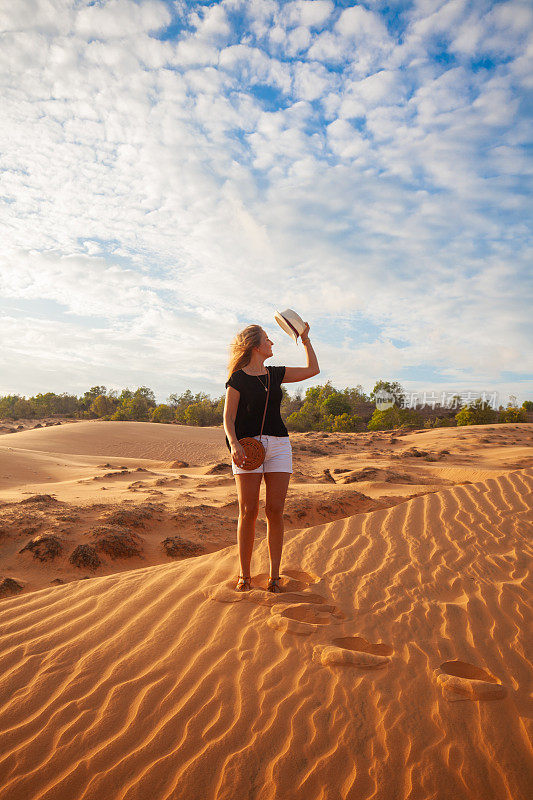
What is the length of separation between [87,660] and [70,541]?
292 centimetres

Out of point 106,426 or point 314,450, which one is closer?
point 314,450

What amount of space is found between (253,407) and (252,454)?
378 mm

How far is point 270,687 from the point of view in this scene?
8.06 ft

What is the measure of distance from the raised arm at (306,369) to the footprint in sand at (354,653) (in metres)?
1.96

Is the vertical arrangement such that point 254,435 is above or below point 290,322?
below

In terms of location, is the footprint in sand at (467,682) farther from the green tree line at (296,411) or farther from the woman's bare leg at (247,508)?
the green tree line at (296,411)

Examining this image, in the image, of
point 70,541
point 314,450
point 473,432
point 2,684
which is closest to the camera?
point 2,684

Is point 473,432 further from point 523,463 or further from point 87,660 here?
point 87,660

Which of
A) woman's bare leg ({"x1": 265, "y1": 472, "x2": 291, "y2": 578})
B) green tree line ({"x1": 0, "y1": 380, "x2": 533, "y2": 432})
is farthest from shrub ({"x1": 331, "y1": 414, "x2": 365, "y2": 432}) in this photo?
woman's bare leg ({"x1": 265, "y1": 472, "x2": 291, "y2": 578})

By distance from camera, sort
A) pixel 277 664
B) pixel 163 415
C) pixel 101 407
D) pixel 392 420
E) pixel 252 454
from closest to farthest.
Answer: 1. pixel 277 664
2. pixel 252 454
3. pixel 392 420
4. pixel 163 415
5. pixel 101 407

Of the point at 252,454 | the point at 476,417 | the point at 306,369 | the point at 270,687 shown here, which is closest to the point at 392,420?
the point at 476,417

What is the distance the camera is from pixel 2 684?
246 cm

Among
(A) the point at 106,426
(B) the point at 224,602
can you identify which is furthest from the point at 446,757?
(A) the point at 106,426

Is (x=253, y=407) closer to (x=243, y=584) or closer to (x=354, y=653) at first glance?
(x=243, y=584)
